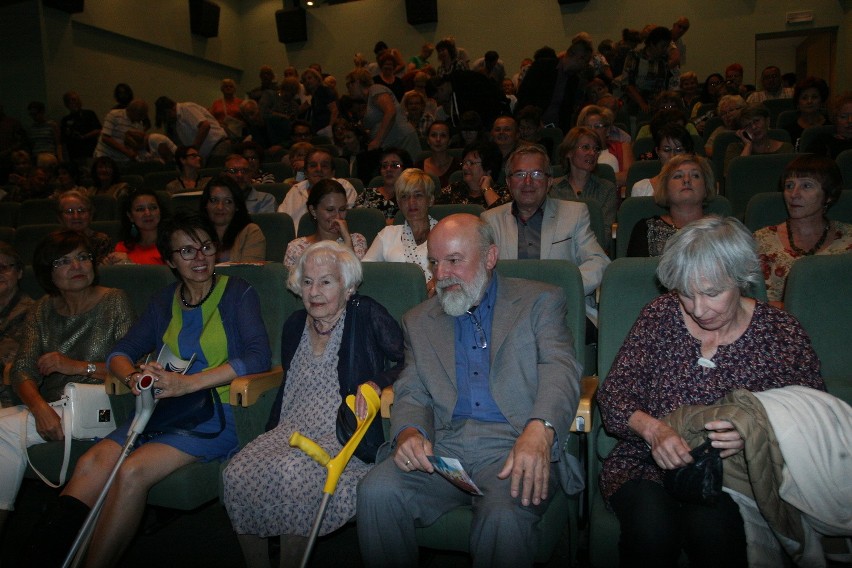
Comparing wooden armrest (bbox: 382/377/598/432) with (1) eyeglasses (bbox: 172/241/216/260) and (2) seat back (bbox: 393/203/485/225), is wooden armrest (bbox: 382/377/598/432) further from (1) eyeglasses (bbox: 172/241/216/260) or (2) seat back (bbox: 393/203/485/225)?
(2) seat back (bbox: 393/203/485/225)

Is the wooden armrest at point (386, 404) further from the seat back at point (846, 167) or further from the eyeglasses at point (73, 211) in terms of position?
the seat back at point (846, 167)

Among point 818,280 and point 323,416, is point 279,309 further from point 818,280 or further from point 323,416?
point 818,280

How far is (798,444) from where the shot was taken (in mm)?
1495

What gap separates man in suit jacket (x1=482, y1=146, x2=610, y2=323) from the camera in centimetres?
289

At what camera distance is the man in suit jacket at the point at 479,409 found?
1.69 m

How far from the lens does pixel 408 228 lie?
10.9 feet

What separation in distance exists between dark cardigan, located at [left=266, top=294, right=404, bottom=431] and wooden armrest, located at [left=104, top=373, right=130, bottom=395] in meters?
0.54

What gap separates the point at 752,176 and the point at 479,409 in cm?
296

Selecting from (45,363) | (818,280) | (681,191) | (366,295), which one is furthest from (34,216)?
(818,280)

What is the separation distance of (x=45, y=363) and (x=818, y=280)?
2759 millimetres

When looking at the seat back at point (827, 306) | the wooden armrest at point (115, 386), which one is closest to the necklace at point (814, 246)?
the seat back at point (827, 306)

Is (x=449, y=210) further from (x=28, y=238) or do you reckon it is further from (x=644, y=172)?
(x=28, y=238)

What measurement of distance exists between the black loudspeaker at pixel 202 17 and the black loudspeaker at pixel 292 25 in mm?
1220

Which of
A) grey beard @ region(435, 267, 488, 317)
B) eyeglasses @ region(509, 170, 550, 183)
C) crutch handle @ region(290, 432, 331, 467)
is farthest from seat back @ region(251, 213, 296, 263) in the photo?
crutch handle @ region(290, 432, 331, 467)
